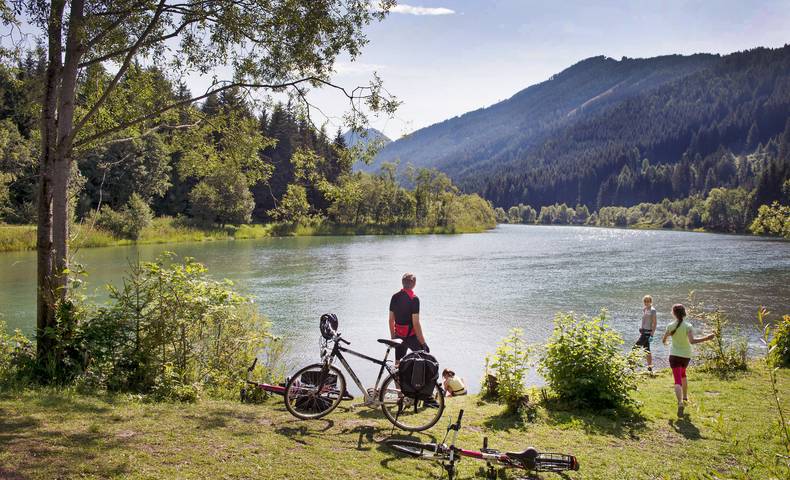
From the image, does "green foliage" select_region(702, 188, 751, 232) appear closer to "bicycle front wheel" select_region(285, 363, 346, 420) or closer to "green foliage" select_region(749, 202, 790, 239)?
"green foliage" select_region(749, 202, 790, 239)

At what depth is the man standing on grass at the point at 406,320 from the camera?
31.0 feet

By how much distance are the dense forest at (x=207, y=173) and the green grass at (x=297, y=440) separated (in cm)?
365

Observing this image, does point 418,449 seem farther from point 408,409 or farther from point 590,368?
point 590,368

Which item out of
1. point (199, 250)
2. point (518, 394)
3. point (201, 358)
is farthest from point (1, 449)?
point (199, 250)

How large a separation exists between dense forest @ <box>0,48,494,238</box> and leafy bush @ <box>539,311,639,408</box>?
5030 millimetres

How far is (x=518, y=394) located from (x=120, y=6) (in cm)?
949

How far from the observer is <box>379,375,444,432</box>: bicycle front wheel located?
751 centimetres

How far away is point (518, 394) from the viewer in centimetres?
875

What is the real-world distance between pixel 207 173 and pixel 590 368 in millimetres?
8838

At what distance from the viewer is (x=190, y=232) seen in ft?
214

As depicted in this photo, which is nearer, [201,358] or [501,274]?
[201,358]

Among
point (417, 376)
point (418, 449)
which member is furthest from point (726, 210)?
point (418, 449)

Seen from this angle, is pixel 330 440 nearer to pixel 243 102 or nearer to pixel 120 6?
pixel 243 102

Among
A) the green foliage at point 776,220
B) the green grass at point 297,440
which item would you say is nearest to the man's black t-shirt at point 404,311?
the green grass at point 297,440
